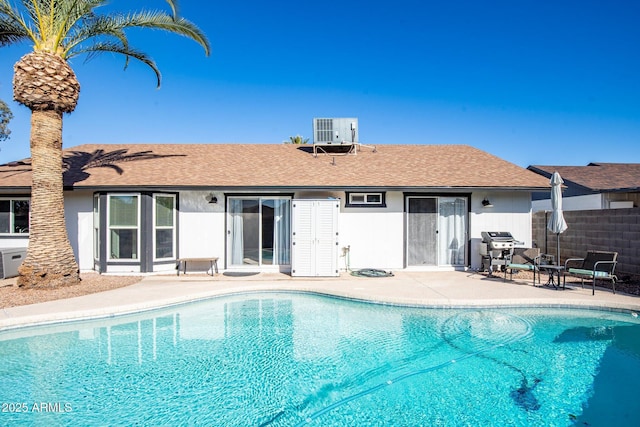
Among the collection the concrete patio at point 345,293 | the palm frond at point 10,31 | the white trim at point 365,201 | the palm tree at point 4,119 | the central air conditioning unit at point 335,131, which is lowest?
the concrete patio at point 345,293

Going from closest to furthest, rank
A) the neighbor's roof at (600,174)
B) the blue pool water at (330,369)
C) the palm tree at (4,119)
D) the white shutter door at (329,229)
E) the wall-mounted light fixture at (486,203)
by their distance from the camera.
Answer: the blue pool water at (330,369), the white shutter door at (329,229), the wall-mounted light fixture at (486,203), the neighbor's roof at (600,174), the palm tree at (4,119)

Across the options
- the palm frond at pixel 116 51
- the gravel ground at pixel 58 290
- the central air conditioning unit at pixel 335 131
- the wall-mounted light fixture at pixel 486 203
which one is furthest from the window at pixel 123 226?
the wall-mounted light fixture at pixel 486 203

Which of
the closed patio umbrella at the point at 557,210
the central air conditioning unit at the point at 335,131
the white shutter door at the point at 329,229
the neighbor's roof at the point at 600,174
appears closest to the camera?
the closed patio umbrella at the point at 557,210

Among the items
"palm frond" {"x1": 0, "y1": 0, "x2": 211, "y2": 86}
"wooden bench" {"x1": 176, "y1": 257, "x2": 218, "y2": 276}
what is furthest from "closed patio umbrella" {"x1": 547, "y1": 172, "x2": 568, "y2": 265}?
"palm frond" {"x1": 0, "y1": 0, "x2": 211, "y2": 86}

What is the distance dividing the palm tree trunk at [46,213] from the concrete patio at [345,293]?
5.36 feet

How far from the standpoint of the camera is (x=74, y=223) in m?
11.9

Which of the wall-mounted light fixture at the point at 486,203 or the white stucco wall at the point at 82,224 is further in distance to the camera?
the wall-mounted light fixture at the point at 486,203

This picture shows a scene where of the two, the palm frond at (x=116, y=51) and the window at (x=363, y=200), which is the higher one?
the palm frond at (x=116, y=51)

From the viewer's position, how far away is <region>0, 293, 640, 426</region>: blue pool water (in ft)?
13.5

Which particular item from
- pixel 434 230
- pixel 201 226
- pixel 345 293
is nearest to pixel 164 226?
pixel 201 226

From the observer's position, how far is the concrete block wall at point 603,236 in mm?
10172

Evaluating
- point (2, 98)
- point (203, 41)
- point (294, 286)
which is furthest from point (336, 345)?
point (2, 98)

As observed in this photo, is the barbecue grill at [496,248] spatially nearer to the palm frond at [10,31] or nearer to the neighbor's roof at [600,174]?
the neighbor's roof at [600,174]

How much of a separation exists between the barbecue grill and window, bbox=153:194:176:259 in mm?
10041
